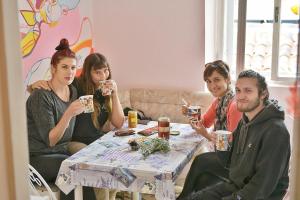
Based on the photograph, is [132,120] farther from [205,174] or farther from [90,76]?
[205,174]

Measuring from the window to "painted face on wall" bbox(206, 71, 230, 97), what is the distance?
0.93 metres

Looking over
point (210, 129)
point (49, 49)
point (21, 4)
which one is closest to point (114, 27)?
point (49, 49)

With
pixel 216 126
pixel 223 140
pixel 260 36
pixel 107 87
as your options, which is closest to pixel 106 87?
pixel 107 87

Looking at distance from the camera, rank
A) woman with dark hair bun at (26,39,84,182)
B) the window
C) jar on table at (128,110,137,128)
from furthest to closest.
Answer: the window
jar on table at (128,110,137,128)
woman with dark hair bun at (26,39,84,182)

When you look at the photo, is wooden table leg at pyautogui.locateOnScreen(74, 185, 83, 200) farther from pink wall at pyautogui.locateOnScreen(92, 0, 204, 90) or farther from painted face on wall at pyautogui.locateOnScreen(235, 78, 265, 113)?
pink wall at pyautogui.locateOnScreen(92, 0, 204, 90)

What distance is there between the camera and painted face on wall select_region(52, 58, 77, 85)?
2660 mm

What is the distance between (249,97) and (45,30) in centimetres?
176

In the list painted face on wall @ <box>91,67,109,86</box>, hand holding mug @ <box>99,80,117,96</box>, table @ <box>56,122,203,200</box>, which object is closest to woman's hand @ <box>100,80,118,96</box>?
hand holding mug @ <box>99,80,117,96</box>

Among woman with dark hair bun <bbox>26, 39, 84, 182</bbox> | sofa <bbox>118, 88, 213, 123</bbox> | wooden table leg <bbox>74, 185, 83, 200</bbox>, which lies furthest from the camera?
sofa <bbox>118, 88, 213, 123</bbox>

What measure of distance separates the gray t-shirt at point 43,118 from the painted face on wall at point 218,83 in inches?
37.2

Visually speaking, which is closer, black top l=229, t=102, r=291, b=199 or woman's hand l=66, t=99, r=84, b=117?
black top l=229, t=102, r=291, b=199

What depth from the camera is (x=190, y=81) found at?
3.65 m

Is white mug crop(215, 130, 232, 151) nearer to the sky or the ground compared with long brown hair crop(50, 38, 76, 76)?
nearer to the ground

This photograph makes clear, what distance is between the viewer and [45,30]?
126 inches
